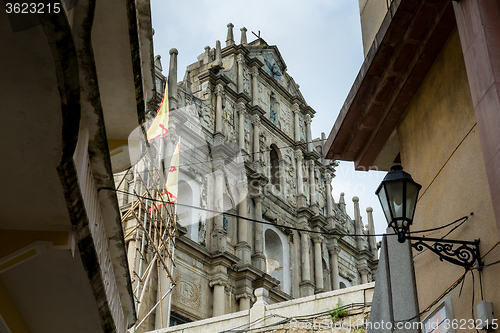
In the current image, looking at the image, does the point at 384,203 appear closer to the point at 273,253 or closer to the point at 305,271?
the point at 305,271

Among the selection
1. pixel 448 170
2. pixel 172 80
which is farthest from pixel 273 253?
pixel 448 170

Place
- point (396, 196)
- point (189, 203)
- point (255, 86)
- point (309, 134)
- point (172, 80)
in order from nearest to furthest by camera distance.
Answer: point (396, 196)
point (189, 203)
point (172, 80)
point (255, 86)
point (309, 134)

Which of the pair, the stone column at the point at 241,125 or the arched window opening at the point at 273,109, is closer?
the stone column at the point at 241,125

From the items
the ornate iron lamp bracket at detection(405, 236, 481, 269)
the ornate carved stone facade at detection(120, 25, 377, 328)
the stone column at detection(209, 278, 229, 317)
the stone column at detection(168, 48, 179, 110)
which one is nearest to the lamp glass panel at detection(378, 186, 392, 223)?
the ornate iron lamp bracket at detection(405, 236, 481, 269)

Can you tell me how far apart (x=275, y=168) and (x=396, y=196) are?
19404 mm

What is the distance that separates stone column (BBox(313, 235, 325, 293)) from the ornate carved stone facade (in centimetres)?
4

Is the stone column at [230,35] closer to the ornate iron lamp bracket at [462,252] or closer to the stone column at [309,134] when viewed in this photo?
the stone column at [309,134]

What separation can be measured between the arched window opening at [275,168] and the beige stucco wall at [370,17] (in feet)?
52.0

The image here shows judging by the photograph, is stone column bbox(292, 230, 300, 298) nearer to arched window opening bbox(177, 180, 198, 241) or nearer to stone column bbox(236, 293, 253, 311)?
stone column bbox(236, 293, 253, 311)

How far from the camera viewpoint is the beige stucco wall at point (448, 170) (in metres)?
4.95

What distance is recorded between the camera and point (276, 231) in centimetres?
2267

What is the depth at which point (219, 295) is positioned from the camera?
61.0ft

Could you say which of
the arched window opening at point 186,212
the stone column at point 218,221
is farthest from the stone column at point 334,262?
the arched window opening at point 186,212

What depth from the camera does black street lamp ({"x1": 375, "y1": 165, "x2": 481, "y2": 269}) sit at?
494 centimetres
